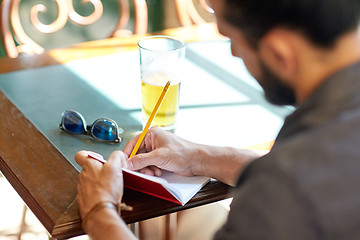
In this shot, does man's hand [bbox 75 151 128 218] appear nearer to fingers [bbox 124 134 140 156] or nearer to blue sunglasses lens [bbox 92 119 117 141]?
fingers [bbox 124 134 140 156]

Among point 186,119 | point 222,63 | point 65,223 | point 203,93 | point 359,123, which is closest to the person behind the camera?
point 359,123

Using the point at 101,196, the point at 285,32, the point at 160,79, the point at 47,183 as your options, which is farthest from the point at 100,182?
the point at 285,32

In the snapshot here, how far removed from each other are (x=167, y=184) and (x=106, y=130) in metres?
0.31

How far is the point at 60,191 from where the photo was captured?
1.16m

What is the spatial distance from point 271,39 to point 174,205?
18.7 inches

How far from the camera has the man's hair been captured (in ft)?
2.45

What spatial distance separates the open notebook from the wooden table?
0.04 ft

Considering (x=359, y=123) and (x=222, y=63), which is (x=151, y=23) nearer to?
(x=222, y=63)

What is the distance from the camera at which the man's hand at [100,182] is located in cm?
106

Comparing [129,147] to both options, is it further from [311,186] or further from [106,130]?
[311,186]

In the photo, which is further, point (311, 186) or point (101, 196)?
point (101, 196)

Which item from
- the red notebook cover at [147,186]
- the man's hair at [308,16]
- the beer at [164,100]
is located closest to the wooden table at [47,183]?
the red notebook cover at [147,186]

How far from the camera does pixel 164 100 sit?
4.50ft

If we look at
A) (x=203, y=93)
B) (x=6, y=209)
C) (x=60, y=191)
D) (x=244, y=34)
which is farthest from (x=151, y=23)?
(x=244, y=34)
